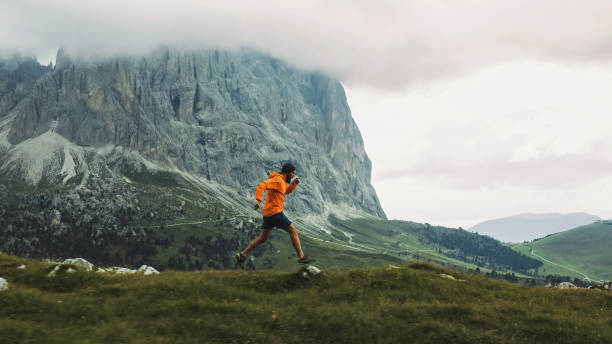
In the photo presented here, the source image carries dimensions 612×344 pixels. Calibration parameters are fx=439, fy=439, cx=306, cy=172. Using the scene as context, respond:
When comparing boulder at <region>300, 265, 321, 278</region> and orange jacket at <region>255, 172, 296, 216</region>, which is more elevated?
orange jacket at <region>255, 172, 296, 216</region>

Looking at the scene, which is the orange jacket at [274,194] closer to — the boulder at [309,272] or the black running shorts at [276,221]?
the black running shorts at [276,221]

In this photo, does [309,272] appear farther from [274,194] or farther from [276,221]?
[274,194]

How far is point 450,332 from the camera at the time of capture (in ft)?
53.4

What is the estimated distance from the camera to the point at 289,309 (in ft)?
60.3

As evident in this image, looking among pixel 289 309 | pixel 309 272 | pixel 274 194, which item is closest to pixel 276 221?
pixel 274 194

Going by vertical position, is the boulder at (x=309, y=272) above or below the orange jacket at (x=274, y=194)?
below

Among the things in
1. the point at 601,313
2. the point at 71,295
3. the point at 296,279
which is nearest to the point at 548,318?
the point at 601,313

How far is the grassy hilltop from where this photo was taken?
15.8 meters

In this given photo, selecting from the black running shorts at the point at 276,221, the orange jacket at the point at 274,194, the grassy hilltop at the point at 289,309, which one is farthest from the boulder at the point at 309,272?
the orange jacket at the point at 274,194

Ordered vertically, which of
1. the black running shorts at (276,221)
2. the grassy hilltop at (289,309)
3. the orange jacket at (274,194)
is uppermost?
the orange jacket at (274,194)

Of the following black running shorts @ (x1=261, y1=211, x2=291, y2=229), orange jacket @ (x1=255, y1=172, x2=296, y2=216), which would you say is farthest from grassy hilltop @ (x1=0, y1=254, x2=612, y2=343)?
orange jacket @ (x1=255, y1=172, x2=296, y2=216)

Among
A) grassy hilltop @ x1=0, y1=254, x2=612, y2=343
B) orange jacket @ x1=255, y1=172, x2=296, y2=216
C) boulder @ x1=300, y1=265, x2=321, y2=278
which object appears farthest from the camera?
orange jacket @ x1=255, y1=172, x2=296, y2=216

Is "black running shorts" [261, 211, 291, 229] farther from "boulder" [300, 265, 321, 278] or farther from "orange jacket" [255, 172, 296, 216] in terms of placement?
"boulder" [300, 265, 321, 278]

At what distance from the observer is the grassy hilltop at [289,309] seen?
51.9 feet
